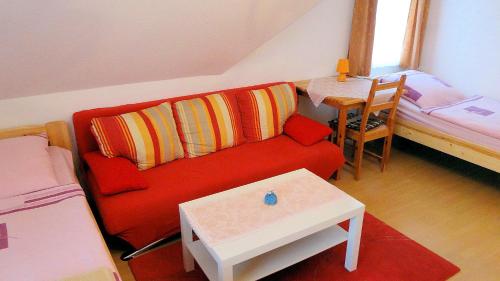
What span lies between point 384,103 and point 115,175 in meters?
2.07

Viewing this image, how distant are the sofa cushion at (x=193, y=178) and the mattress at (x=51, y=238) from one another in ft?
0.87

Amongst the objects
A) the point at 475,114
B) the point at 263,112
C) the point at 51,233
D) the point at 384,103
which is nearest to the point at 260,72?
the point at 263,112

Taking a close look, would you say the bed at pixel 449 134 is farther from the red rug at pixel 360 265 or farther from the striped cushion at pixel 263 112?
the striped cushion at pixel 263 112

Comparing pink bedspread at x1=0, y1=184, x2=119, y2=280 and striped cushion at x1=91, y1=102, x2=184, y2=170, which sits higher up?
striped cushion at x1=91, y1=102, x2=184, y2=170

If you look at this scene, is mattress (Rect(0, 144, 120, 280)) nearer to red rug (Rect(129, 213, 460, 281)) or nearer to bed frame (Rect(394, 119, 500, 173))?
red rug (Rect(129, 213, 460, 281))

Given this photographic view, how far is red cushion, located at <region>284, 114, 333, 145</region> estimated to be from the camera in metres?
2.74

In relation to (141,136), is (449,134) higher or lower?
lower

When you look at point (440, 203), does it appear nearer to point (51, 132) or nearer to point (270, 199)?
point (270, 199)

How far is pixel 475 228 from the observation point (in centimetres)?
241

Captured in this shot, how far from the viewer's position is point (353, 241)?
193 centimetres

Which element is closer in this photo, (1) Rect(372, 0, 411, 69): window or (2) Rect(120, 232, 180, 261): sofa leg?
(2) Rect(120, 232, 180, 261): sofa leg

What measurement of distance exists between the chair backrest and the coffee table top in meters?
0.97

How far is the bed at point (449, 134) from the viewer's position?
267 centimetres

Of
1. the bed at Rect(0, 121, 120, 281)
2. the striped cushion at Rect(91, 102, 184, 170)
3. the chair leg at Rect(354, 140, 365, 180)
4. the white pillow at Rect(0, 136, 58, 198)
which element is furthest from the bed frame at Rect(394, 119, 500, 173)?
the white pillow at Rect(0, 136, 58, 198)
